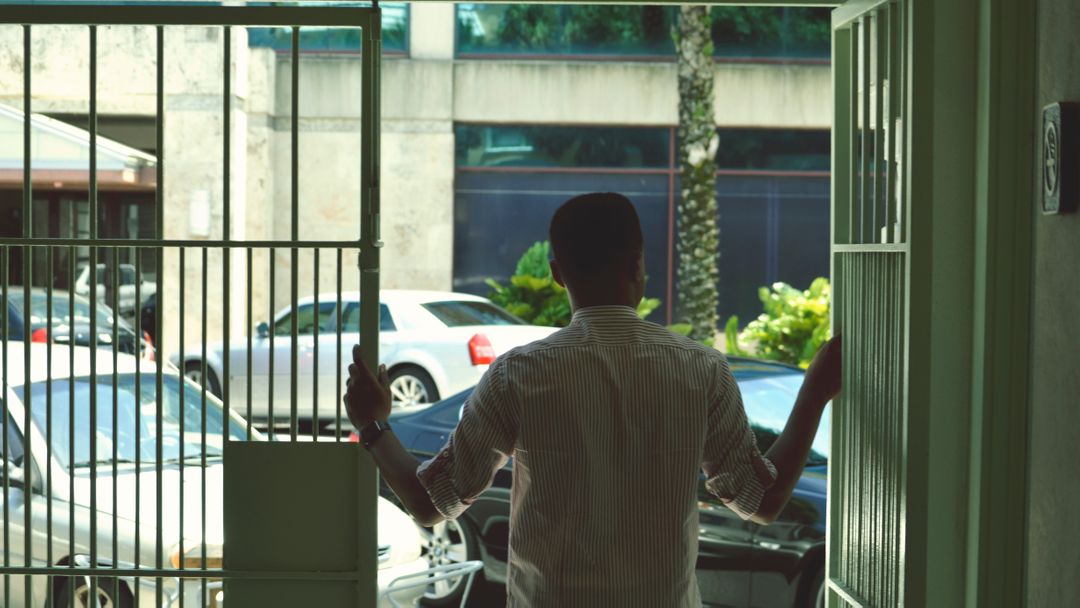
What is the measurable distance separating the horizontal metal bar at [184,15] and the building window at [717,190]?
16399 mm

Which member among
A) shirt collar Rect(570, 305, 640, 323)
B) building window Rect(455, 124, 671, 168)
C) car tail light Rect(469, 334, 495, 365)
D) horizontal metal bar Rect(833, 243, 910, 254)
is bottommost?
car tail light Rect(469, 334, 495, 365)

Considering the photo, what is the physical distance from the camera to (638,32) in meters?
19.9

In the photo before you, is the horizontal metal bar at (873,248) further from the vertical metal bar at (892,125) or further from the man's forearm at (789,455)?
the man's forearm at (789,455)

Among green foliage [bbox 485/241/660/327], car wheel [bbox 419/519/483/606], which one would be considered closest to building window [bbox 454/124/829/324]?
green foliage [bbox 485/241/660/327]

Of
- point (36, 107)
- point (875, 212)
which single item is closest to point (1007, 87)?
point (875, 212)

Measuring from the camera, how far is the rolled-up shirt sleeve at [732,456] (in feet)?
8.58

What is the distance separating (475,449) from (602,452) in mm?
276

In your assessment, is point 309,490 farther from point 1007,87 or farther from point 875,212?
point 1007,87

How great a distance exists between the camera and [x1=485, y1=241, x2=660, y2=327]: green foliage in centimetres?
1719

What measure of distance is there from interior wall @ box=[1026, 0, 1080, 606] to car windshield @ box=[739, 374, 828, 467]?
12.6 feet

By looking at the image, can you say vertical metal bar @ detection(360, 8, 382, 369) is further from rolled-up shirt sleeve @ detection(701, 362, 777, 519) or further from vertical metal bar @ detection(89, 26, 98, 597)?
rolled-up shirt sleeve @ detection(701, 362, 777, 519)

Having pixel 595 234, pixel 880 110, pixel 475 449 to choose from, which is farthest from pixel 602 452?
pixel 880 110

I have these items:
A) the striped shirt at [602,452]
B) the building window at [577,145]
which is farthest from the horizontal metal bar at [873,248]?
the building window at [577,145]

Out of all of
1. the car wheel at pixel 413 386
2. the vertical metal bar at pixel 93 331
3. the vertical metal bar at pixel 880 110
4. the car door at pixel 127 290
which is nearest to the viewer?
the vertical metal bar at pixel 880 110
